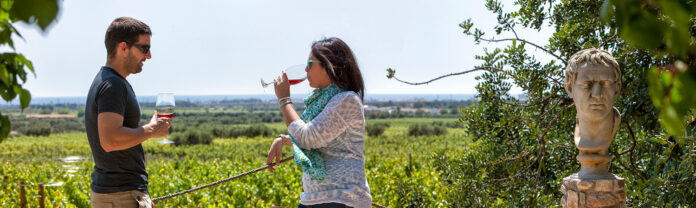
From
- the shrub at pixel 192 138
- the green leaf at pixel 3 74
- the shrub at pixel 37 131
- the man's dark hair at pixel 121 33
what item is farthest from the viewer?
the shrub at pixel 37 131

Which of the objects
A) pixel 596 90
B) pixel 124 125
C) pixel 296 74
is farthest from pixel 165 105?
pixel 596 90

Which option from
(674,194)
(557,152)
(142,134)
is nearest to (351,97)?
(142,134)

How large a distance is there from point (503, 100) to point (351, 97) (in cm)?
205

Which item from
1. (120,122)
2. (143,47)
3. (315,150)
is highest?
(143,47)

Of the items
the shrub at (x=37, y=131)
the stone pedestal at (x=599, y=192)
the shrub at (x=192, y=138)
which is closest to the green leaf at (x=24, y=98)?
the stone pedestal at (x=599, y=192)

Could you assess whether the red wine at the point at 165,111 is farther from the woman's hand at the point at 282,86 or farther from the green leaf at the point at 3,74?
the green leaf at the point at 3,74

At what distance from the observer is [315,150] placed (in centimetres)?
212

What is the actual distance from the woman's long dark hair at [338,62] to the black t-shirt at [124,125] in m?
0.84

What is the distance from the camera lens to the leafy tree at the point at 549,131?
2.71m

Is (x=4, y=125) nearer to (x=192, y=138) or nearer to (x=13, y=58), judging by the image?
(x=13, y=58)

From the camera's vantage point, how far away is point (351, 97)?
2.08 meters

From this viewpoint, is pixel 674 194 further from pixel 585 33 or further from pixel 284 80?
pixel 284 80

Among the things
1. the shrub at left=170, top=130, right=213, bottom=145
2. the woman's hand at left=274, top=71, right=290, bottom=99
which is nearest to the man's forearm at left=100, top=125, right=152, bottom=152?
the woman's hand at left=274, top=71, right=290, bottom=99

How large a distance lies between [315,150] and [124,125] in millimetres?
880
